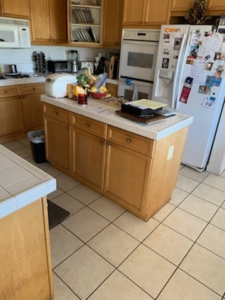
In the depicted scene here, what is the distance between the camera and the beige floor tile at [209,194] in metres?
2.50

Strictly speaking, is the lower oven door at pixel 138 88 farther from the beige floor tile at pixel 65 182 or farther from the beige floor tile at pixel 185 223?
the beige floor tile at pixel 185 223

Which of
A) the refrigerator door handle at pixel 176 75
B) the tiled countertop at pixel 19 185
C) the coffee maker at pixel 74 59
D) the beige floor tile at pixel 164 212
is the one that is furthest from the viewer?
the coffee maker at pixel 74 59

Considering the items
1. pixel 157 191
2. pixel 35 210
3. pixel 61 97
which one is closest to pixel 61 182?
pixel 61 97

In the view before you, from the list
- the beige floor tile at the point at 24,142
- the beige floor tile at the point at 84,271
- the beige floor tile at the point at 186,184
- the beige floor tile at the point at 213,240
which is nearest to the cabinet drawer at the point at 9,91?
→ the beige floor tile at the point at 24,142

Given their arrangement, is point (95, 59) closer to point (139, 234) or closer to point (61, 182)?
point (61, 182)

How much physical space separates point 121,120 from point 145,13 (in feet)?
6.27

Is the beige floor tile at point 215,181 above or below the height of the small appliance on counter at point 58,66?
below

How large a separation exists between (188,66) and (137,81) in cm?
77

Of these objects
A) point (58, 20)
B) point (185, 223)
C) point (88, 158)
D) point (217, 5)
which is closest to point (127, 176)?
point (88, 158)

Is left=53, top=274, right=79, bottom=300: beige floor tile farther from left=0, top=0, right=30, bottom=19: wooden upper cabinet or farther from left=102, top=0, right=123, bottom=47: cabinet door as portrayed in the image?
left=102, top=0, right=123, bottom=47: cabinet door

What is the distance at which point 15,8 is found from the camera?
3125 mm

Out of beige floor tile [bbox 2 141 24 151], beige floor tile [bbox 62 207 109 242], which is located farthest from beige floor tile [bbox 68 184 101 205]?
beige floor tile [bbox 2 141 24 151]

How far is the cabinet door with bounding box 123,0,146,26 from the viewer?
301 centimetres

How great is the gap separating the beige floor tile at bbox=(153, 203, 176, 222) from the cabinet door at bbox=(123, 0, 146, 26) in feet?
7.77
